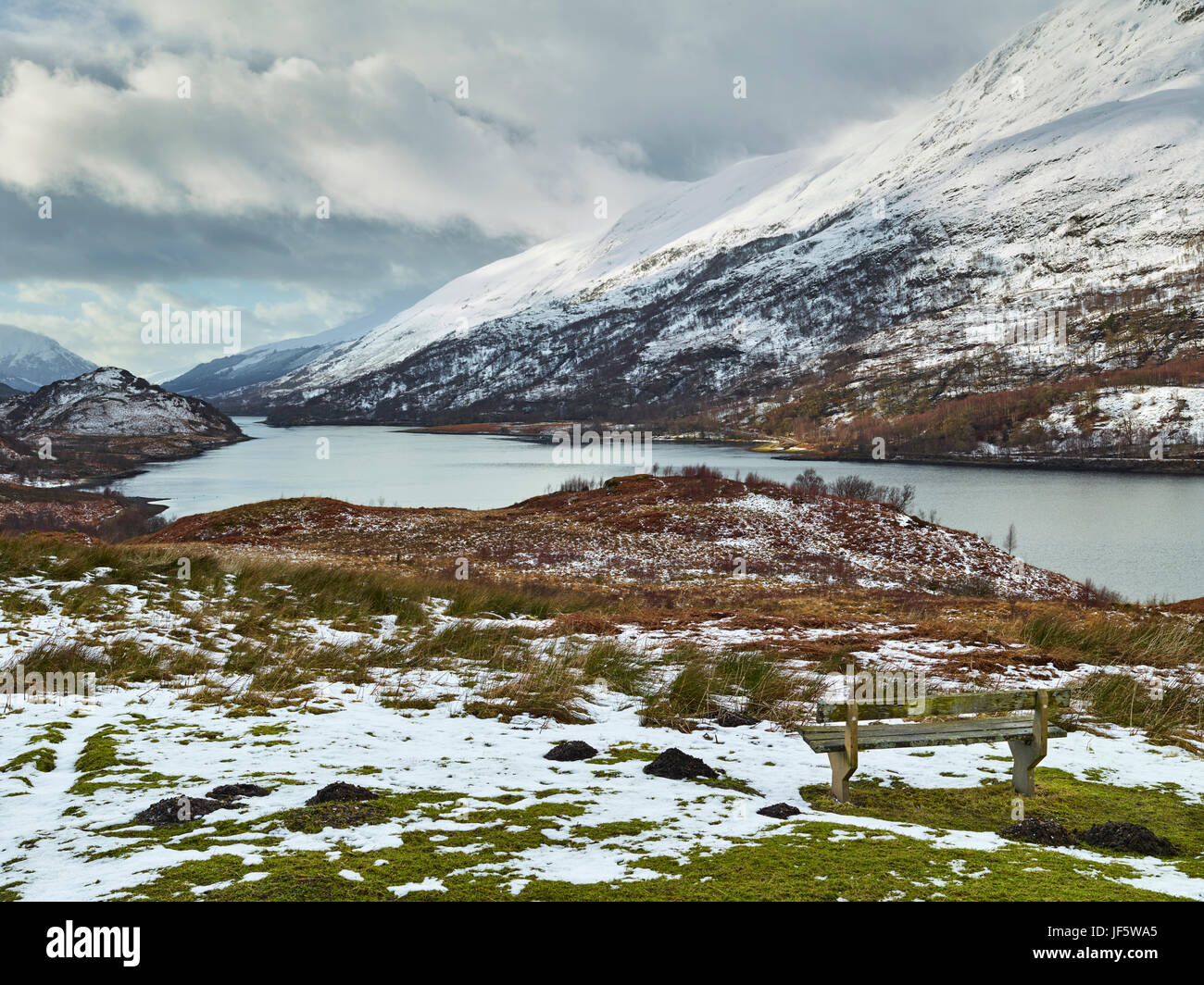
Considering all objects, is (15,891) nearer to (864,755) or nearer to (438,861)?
(438,861)

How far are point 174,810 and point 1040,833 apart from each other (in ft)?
20.4

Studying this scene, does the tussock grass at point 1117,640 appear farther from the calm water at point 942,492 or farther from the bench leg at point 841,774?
the calm water at point 942,492

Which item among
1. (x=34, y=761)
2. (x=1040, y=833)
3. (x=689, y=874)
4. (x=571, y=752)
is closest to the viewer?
(x=689, y=874)

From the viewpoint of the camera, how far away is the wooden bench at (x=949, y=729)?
21.0ft

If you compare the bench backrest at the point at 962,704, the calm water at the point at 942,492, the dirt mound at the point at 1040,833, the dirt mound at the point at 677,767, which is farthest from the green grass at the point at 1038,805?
the calm water at the point at 942,492

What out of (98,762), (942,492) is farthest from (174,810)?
(942,492)

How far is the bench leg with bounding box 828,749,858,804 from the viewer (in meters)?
6.27

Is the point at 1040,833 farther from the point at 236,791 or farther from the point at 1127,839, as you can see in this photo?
the point at 236,791

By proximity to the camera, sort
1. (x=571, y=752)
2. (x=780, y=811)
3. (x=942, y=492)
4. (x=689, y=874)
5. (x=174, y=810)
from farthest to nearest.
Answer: (x=942, y=492) < (x=571, y=752) < (x=780, y=811) < (x=174, y=810) < (x=689, y=874)

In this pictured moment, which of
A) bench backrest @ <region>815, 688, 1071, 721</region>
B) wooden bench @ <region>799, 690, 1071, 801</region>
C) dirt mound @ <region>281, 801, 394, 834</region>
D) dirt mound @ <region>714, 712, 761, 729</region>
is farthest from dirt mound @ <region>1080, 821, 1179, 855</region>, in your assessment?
dirt mound @ <region>281, 801, 394, 834</region>

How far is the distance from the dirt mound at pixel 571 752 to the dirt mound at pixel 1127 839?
13.4 ft

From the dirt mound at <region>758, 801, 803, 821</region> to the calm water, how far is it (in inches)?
1596

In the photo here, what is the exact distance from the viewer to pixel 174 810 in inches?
208

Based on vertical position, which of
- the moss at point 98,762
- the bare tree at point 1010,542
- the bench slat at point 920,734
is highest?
the bench slat at point 920,734
